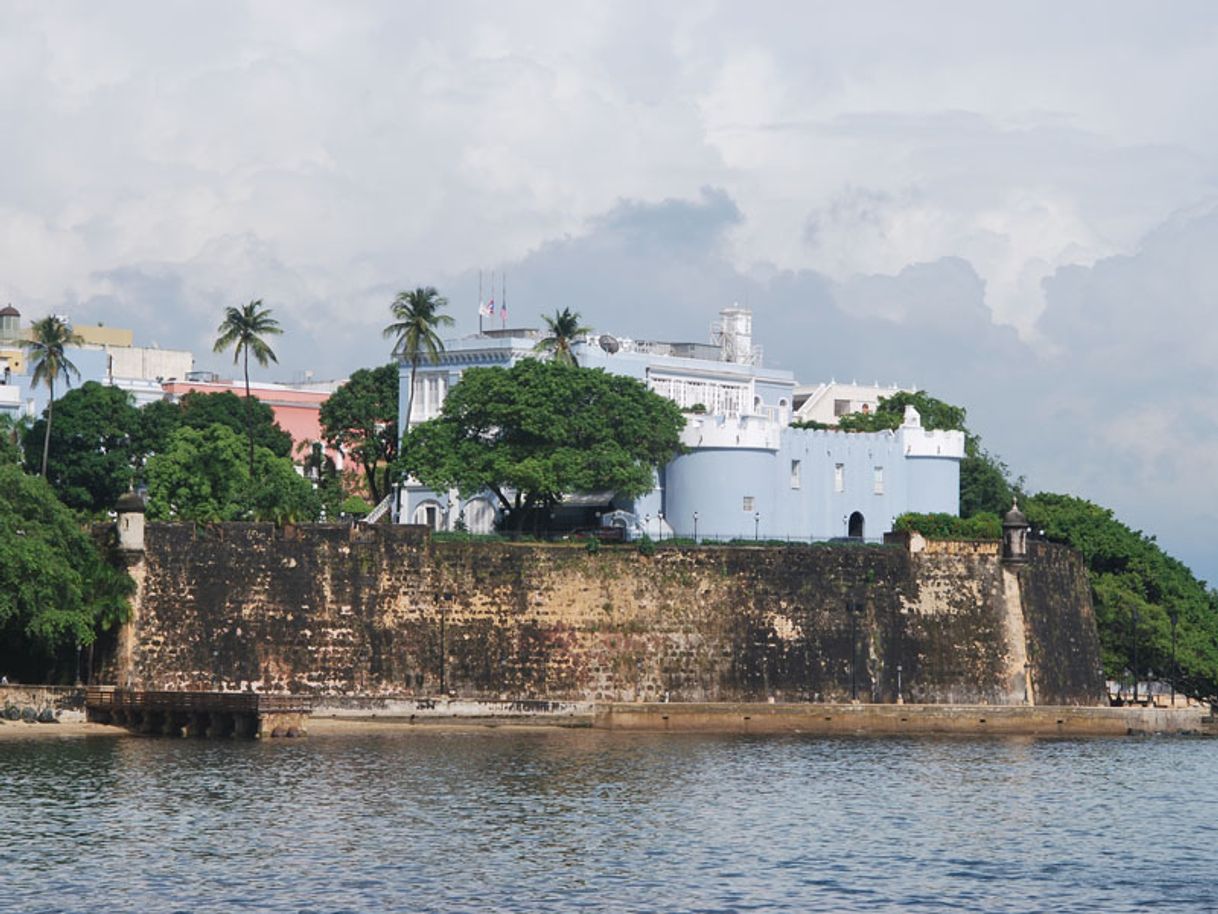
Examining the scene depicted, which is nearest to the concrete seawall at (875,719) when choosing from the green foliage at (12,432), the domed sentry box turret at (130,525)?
the domed sentry box turret at (130,525)

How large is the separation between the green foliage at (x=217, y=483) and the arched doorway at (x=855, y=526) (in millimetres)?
18018

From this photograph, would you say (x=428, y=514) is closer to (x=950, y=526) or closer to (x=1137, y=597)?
(x=950, y=526)

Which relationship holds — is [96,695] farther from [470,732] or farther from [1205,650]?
[1205,650]

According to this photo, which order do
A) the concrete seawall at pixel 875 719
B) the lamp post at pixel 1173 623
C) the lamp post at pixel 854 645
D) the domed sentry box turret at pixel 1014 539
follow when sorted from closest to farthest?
the concrete seawall at pixel 875 719 < the lamp post at pixel 854 645 < the domed sentry box turret at pixel 1014 539 < the lamp post at pixel 1173 623

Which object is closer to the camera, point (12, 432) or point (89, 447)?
point (12, 432)

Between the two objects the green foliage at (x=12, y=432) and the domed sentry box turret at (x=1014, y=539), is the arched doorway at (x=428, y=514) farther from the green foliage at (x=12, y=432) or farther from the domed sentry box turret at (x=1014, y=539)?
the domed sentry box turret at (x=1014, y=539)

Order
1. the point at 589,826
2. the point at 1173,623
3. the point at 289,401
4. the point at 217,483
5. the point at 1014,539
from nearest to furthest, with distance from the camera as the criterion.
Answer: the point at 589,826 < the point at 1014,539 < the point at 217,483 < the point at 1173,623 < the point at 289,401

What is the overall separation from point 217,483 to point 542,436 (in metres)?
11.3

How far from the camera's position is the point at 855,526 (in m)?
79.5

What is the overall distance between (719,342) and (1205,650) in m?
21.9

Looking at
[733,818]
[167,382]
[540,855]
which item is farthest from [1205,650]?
[167,382]

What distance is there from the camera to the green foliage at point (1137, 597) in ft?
254

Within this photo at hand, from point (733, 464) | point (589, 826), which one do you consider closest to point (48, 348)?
point (733, 464)

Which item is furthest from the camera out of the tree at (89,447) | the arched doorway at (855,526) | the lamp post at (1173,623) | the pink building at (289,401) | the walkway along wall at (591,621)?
the pink building at (289,401)
